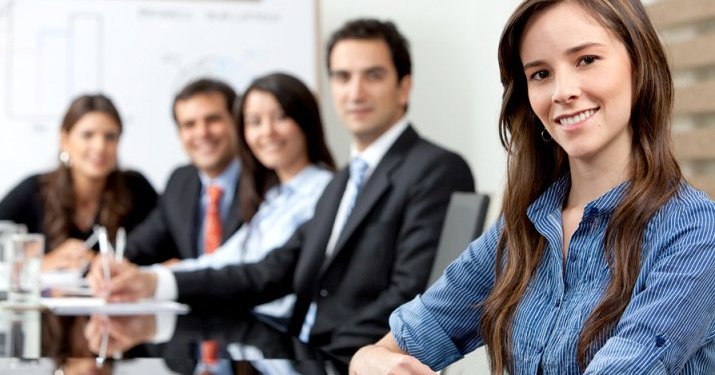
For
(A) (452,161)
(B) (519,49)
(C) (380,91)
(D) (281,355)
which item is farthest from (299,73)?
(B) (519,49)

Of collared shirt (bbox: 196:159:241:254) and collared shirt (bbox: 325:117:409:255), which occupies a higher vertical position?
collared shirt (bbox: 325:117:409:255)

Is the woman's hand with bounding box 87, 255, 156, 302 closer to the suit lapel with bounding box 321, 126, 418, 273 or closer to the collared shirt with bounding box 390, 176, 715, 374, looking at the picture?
the suit lapel with bounding box 321, 126, 418, 273

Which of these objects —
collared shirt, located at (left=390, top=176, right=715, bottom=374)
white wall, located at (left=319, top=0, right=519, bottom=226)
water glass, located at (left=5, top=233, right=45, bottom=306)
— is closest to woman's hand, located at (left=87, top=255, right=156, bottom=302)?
water glass, located at (left=5, top=233, right=45, bottom=306)

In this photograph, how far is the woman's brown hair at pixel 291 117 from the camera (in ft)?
12.6

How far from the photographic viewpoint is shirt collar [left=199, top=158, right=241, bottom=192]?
4.48 m

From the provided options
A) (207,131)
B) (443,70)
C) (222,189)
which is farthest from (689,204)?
(443,70)

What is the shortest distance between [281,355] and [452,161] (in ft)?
3.35

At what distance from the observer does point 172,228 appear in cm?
450

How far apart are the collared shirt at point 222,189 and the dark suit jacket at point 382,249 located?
1.45m

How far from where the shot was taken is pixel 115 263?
3.24m

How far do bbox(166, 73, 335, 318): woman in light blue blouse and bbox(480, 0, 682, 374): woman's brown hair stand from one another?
2225 mm

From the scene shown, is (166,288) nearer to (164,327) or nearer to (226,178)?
(164,327)

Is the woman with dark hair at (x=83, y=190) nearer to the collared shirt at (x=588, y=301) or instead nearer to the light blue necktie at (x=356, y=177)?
the light blue necktie at (x=356, y=177)

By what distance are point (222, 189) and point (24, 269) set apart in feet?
4.38
